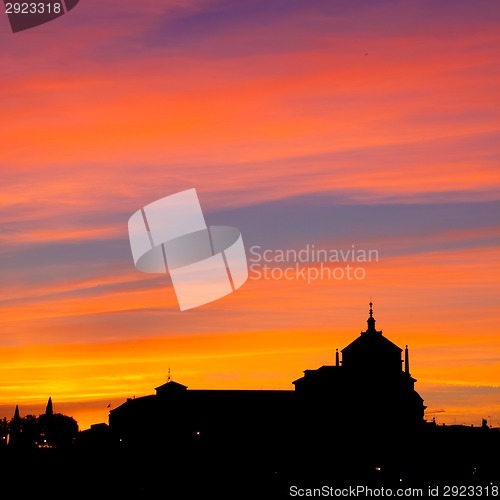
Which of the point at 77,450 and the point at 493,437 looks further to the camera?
the point at 493,437

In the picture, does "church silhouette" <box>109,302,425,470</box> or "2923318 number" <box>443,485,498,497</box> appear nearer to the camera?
"2923318 number" <box>443,485,498,497</box>

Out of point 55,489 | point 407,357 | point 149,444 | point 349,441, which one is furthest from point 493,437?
point 55,489

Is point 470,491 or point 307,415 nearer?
point 470,491

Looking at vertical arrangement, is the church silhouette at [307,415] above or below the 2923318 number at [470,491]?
above

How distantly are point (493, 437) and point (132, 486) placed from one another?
66255 mm

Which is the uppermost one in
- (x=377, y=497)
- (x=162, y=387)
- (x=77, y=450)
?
(x=162, y=387)

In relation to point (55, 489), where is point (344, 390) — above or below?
above

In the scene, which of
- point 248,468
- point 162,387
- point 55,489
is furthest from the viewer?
point 162,387

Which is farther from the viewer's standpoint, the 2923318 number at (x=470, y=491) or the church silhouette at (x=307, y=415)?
Answer: the church silhouette at (x=307, y=415)

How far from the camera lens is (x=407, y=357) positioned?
444 ft

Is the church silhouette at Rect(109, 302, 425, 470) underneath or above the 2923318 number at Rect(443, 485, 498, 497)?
above

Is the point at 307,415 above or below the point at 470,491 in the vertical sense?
above

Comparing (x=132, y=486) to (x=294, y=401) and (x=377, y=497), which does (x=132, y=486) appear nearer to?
(x=377, y=497)

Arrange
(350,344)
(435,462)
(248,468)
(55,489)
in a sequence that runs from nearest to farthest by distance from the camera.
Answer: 1. (55,489)
2. (248,468)
3. (435,462)
4. (350,344)
